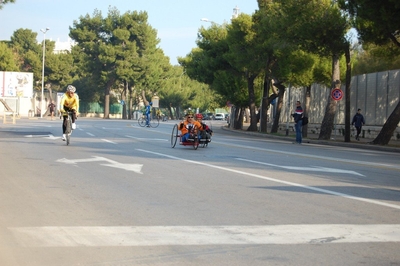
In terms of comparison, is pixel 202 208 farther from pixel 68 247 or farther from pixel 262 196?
pixel 68 247

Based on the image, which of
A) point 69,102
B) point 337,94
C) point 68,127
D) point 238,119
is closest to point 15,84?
point 238,119

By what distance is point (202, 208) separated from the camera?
9422 millimetres

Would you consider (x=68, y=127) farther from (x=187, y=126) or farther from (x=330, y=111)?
(x=330, y=111)

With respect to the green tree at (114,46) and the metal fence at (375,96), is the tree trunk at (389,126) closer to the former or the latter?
the metal fence at (375,96)

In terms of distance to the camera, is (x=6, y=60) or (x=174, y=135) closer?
(x=174, y=135)

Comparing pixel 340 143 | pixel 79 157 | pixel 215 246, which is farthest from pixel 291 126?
pixel 215 246

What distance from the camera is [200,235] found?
7523mm

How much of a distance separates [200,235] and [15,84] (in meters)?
65.8

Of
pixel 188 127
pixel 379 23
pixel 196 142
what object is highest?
pixel 379 23

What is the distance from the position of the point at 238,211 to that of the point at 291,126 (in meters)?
51.9

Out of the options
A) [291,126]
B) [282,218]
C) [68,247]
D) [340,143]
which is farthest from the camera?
[291,126]

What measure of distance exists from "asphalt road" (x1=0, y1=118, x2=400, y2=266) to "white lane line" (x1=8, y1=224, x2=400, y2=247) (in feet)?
0.04

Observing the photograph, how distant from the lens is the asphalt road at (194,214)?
6660 mm

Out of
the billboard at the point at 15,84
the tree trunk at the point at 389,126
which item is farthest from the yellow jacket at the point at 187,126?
the billboard at the point at 15,84
